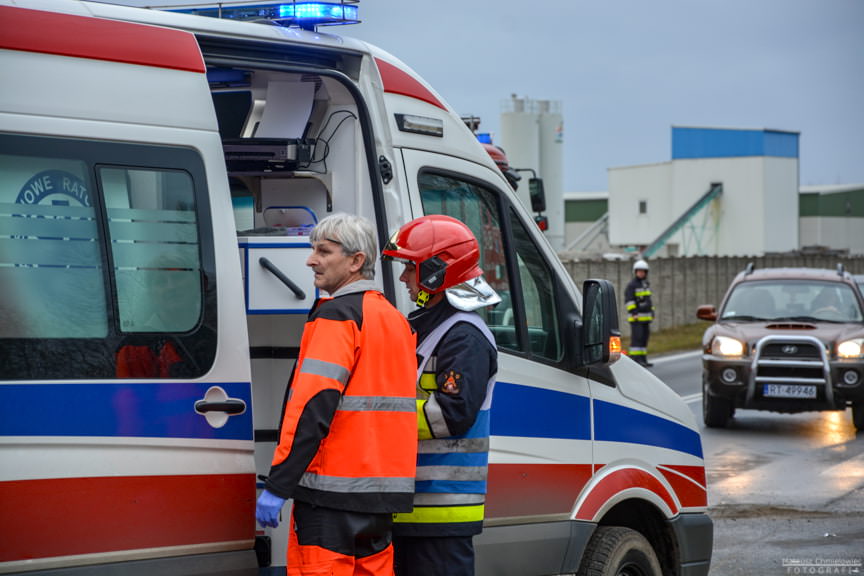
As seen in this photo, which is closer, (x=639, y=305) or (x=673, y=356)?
(x=639, y=305)

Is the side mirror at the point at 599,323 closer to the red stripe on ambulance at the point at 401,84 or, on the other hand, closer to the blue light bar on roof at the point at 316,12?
the red stripe on ambulance at the point at 401,84

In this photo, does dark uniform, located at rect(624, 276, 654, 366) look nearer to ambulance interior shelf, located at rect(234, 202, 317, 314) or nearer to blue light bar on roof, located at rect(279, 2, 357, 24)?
blue light bar on roof, located at rect(279, 2, 357, 24)

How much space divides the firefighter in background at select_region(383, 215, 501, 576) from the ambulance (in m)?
0.52

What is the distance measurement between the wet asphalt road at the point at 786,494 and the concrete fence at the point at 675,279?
13137 mm

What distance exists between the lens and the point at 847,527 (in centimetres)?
917

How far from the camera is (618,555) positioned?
5.39m

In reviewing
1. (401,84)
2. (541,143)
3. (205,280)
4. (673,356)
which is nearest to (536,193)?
(401,84)

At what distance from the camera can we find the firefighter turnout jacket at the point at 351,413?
362cm

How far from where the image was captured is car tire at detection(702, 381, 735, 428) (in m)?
14.3

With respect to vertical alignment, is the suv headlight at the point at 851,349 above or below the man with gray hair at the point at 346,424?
below

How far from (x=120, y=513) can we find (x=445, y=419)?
1.08 metres

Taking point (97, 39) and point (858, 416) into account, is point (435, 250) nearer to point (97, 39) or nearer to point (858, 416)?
point (97, 39)

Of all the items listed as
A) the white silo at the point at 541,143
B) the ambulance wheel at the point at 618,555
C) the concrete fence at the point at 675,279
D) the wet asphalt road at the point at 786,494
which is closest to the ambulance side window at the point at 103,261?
the ambulance wheel at the point at 618,555

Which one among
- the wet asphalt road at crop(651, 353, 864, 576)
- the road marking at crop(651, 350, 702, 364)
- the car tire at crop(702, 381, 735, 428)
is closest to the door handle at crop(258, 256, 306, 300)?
the wet asphalt road at crop(651, 353, 864, 576)
